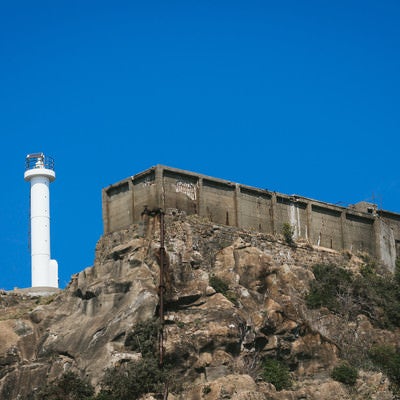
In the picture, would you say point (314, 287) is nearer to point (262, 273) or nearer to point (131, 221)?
point (262, 273)

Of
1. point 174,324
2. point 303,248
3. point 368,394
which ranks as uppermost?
point 303,248

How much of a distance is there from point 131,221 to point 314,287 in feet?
28.3

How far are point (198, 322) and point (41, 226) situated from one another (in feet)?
87.5

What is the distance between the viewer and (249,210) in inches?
2183

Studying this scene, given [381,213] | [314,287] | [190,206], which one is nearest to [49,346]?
[190,206]

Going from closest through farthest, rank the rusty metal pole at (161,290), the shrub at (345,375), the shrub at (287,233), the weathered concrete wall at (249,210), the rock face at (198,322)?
the rusty metal pole at (161,290) → the rock face at (198,322) → the shrub at (345,375) → the weathered concrete wall at (249,210) → the shrub at (287,233)

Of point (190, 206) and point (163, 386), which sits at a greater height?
point (190, 206)

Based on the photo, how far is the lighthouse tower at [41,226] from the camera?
71.9 m

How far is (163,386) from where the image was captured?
45938mm

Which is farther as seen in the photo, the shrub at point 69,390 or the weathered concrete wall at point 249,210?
the weathered concrete wall at point 249,210

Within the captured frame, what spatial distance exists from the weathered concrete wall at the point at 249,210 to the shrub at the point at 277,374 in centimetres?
777

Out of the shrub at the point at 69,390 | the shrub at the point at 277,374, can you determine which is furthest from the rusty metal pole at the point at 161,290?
the shrub at the point at 277,374

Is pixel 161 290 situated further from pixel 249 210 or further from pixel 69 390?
pixel 249 210

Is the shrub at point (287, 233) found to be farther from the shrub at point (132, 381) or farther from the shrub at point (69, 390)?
the shrub at point (69, 390)
